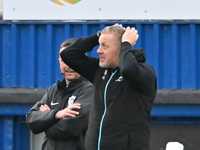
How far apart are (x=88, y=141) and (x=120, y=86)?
0.44m

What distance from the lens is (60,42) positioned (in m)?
A: 6.41

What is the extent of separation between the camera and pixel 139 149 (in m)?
3.33

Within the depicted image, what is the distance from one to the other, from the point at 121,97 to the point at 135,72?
0.65 ft

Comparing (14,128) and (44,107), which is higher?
(44,107)

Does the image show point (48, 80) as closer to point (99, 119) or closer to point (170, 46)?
point (170, 46)

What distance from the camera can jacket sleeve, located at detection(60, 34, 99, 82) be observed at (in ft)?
12.5

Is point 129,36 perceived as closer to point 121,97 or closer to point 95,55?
point 121,97

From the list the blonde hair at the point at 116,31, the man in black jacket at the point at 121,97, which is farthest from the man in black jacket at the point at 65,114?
the blonde hair at the point at 116,31

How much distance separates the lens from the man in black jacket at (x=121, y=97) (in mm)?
3332

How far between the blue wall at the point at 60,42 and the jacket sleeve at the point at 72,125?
227 centimetres

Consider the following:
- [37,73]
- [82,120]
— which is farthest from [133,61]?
[37,73]

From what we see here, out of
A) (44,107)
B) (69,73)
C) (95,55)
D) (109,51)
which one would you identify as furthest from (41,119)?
(95,55)

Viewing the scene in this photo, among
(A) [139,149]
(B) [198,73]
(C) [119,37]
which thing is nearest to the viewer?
(A) [139,149]

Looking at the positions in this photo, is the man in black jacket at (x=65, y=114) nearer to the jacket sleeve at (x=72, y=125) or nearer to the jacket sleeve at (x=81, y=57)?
the jacket sleeve at (x=72, y=125)
